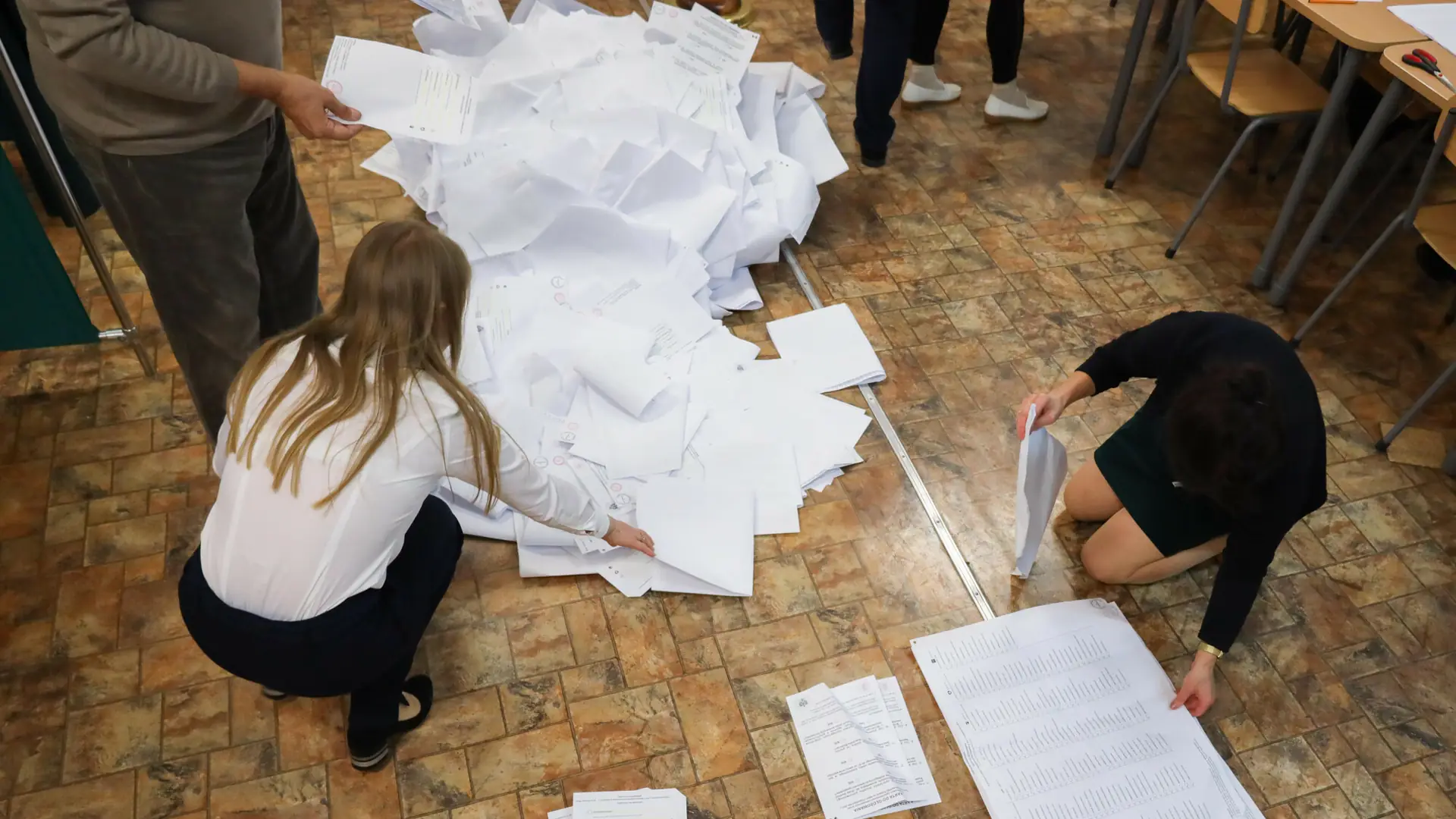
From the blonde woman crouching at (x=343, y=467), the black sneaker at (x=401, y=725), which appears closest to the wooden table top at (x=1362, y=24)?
the blonde woman crouching at (x=343, y=467)

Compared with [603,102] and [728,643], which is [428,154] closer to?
[603,102]

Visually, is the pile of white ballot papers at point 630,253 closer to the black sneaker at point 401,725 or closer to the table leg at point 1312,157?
the black sneaker at point 401,725

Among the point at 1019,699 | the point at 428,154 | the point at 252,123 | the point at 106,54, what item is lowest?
the point at 1019,699

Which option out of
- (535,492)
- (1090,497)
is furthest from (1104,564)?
(535,492)

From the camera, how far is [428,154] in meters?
2.45

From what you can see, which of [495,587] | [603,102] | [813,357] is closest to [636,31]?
[603,102]

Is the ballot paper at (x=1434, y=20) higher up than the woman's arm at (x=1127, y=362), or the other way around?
the ballot paper at (x=1434, y=20)

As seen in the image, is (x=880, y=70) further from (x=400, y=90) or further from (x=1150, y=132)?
(x=400, y=90)

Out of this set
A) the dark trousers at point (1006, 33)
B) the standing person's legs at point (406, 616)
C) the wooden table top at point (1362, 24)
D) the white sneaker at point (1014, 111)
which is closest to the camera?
the standing person's legs at point (406, 616)

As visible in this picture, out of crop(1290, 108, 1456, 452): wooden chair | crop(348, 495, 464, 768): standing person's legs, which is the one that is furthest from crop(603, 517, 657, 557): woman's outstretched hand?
crop(1290, 108, 1456, 452): wooden chair

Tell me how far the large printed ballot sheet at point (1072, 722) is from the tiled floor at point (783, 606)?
5 centimetres

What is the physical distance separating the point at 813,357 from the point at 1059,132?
133 centimetres

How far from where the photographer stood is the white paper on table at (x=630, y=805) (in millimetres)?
1505

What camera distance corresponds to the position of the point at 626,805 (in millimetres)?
1518
